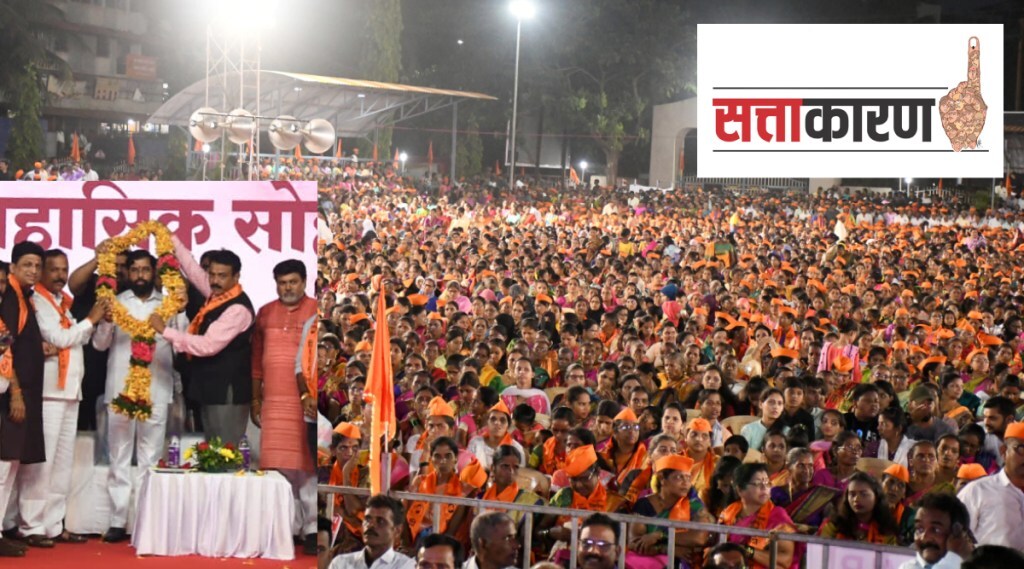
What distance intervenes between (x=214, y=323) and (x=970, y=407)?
236 inches

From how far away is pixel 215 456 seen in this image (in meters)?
5.88

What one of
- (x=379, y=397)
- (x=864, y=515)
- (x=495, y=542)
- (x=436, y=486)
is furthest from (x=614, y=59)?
(x=495, y=542)

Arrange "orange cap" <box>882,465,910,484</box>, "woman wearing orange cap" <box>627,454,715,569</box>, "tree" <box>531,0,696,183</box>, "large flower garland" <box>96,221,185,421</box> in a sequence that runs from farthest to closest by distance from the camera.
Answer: "tree" <box>531,0,696,183</box>
"orange cap" <box>882,465,910,484</box>
"woman wearing orange cap" <box>627,454,715,569</box>
"large flower garland" <box>96,221,185,421</box>

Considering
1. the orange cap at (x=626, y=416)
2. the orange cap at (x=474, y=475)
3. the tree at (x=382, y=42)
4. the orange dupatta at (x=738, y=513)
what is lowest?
the orange dupatta at (x=738, y=513)

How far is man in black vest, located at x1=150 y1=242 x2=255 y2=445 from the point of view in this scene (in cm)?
575

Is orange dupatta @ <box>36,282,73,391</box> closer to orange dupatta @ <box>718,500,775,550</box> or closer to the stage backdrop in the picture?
the stage backdrop

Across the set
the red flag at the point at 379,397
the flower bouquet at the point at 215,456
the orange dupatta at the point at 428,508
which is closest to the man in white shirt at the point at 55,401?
the flower bouquet at the point at 215,456

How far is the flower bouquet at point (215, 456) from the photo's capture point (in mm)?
5859

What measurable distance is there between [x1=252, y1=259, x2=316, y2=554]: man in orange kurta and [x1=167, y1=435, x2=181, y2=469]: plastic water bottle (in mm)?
376

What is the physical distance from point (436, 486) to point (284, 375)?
6.85 feet

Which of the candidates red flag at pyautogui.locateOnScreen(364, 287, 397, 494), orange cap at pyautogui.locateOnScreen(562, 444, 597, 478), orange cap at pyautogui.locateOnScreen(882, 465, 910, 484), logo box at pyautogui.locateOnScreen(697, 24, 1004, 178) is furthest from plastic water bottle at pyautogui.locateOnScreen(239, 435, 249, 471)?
logo box at pyautogui.locateOnScreen(697, 24, 1004, 178)

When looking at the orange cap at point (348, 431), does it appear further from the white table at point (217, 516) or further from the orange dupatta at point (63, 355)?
the orange dupatta at point (63, 355)

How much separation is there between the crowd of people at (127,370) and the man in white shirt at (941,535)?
2367 millimetres

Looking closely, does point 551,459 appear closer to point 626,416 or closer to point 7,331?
point 626,416
